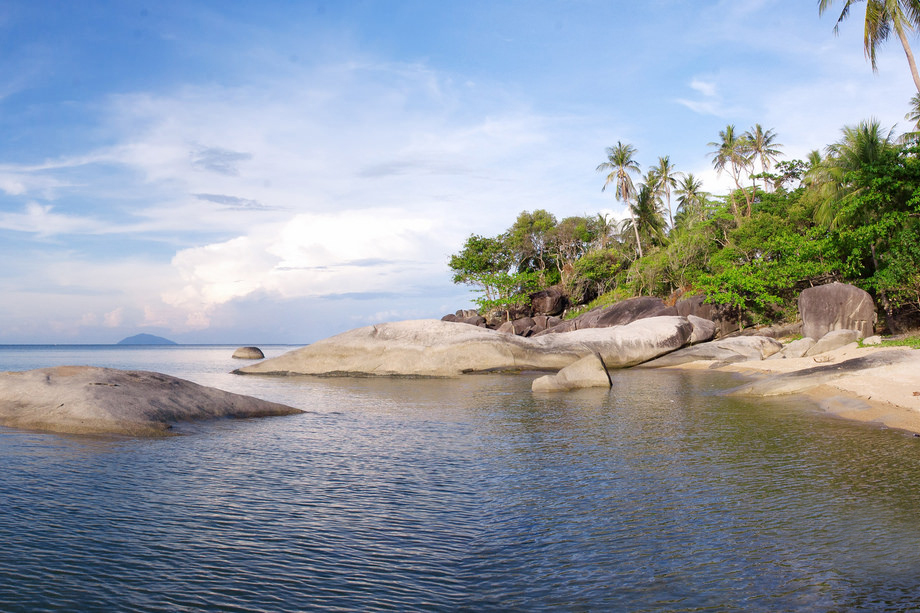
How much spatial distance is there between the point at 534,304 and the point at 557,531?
57805mm

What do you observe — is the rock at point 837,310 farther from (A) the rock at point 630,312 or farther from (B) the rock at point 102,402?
(B) the rock at point 102,402

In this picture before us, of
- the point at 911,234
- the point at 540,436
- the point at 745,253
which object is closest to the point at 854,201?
the point at 911,234

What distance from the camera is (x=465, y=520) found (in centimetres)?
629

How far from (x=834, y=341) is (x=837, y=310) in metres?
6.32

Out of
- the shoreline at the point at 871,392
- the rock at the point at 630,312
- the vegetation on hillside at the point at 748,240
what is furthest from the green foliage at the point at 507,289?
the shoreline at the point at 871,392

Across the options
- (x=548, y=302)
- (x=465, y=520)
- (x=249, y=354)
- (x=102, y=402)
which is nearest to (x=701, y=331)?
(x=548, y=302)

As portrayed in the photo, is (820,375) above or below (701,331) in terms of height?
below

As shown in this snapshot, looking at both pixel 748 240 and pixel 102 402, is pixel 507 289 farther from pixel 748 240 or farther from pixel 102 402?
pixel 102 402

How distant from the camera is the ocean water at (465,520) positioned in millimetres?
4488

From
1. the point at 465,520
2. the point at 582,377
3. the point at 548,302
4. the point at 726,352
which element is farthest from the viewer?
the point at 548,302

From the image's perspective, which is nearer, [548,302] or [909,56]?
[909,56]

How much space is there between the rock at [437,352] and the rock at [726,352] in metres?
2.04

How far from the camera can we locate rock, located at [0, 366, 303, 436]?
34.7 feet

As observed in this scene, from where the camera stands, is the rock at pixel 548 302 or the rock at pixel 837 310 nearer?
the rock at pixel 837 310
